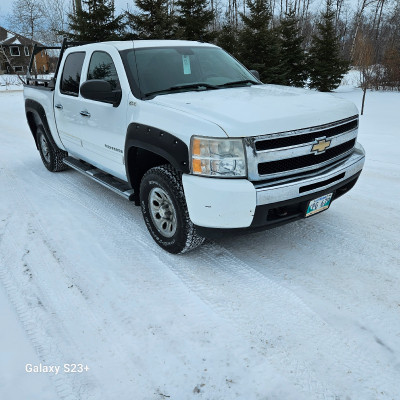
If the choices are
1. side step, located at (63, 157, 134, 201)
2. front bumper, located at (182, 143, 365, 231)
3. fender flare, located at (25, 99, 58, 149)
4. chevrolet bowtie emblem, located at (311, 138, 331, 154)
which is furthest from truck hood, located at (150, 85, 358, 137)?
fender flare, located at (25, 99, 58, 149)

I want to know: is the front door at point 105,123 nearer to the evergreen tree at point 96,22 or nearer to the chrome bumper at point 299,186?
Answer: the chrome bumper at point 299,186

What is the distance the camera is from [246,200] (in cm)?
266

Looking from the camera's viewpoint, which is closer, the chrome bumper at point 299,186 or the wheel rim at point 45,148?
the chrome bumper at point 299,186

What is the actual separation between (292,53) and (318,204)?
18.9 m

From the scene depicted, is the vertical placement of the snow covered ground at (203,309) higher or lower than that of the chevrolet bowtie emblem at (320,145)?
lower

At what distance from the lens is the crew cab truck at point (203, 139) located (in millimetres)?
2693

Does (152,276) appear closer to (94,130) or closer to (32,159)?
(94,130)

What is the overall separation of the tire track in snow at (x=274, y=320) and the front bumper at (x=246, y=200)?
476 mm

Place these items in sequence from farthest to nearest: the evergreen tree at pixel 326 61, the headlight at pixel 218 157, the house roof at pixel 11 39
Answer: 1. the house roof at pixel 11 39
2. the evergreen tree at pixel 326 61
3. the headlight at pixel 218 157

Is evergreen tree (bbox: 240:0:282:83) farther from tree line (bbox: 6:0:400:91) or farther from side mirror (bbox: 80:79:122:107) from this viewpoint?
side mirror (bbox: 80:79:122:107)

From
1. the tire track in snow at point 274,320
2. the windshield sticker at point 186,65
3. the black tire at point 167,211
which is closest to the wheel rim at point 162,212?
the black tire at point 167,211

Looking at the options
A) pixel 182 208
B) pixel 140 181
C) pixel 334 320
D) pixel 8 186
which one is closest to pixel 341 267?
pixel 334 320

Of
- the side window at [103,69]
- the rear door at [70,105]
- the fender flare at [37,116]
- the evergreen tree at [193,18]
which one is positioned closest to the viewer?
the side window at [103,69]

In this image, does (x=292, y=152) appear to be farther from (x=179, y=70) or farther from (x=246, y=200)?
(x=179, y=70)
